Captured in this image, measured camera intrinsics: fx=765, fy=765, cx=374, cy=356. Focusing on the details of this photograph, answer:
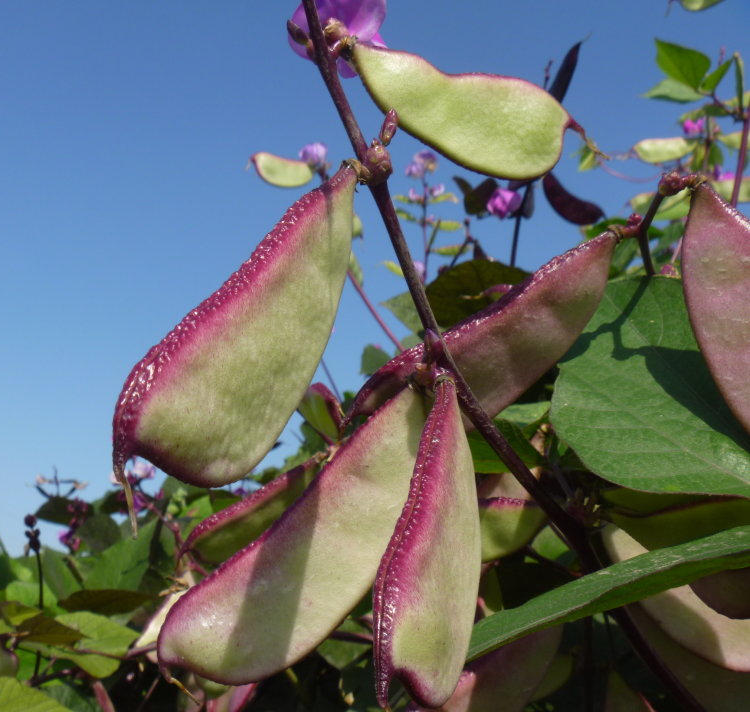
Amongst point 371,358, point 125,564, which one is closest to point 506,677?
point 125,564

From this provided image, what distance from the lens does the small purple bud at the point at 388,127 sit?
1.86ft

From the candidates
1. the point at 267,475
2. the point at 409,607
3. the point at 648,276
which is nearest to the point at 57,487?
the point at 267,475

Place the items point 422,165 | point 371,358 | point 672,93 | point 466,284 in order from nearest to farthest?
point 466,284, point 371,358, point 672,93, point 422,165

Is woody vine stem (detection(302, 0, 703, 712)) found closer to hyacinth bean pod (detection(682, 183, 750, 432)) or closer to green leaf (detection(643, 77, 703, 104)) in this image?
hyacinth bean pod (detection(682, 183, 750, 432))

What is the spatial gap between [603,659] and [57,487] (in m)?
1.55

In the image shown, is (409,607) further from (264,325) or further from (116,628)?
(116,628)

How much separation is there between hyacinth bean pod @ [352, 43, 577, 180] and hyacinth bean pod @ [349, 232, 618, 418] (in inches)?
3.7

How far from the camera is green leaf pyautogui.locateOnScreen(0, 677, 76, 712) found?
839 millimetres

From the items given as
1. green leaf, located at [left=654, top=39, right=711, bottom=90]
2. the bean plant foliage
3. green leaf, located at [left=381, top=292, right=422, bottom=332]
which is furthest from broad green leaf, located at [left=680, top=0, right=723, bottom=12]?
the bean plant foliage

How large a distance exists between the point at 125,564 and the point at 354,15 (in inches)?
40.7

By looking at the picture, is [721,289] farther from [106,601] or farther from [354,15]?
[106,601]

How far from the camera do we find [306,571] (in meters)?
0.56

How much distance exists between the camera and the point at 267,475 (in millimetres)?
1848

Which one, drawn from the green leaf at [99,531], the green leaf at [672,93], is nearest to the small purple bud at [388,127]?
the green leaf at [99,531]
